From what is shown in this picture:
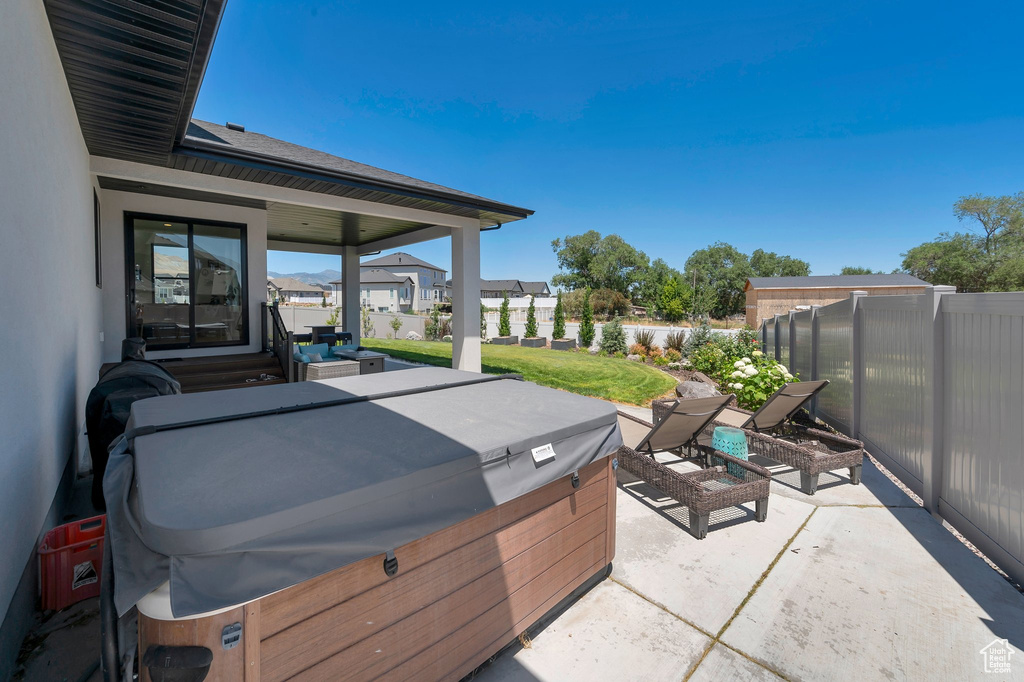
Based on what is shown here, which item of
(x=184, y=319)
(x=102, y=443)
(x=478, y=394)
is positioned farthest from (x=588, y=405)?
(x=184, y=319)

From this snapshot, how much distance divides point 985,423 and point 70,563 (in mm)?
5880

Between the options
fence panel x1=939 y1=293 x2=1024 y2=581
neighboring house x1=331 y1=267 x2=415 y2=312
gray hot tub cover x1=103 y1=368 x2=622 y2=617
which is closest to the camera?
gray hot tub cover x1=103 y1=368 x2=622 y2=617

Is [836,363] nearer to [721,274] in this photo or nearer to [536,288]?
[721,274]

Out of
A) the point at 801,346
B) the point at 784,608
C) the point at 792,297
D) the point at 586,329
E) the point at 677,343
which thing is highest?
the point at 792,297

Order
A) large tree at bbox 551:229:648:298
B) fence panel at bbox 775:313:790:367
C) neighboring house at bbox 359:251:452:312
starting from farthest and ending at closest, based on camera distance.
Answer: neighboring house at bbox 359:251:452:312 → large tree at bbox 551:229:648:298 → fence panel at bbox 775:313:790:367

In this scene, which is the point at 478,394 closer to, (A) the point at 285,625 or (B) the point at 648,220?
(A) the point at 285,625

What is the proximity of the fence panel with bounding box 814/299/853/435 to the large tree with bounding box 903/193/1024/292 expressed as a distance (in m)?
48.9

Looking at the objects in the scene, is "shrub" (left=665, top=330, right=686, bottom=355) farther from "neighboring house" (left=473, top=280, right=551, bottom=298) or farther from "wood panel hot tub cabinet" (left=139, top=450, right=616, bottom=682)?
"neighboring house" (left=473, top=280, right=551, bottom=298)

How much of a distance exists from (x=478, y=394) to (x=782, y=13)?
59.7 feet

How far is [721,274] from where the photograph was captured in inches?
2259

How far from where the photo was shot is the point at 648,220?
171ft

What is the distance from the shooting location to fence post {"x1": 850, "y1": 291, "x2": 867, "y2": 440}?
5.40m

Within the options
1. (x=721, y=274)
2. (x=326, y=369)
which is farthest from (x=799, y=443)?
(x=721, y=274)

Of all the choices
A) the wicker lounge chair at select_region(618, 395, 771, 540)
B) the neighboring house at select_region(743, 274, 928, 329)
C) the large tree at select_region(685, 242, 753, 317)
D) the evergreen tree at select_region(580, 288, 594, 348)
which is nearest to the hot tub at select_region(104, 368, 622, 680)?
the wicker lounge chair at select_region(618, 395, 771, 540)
